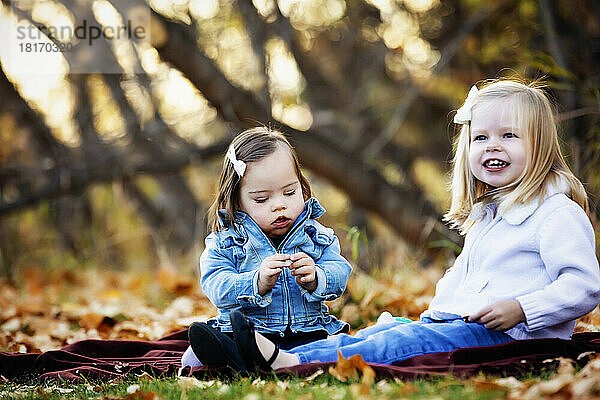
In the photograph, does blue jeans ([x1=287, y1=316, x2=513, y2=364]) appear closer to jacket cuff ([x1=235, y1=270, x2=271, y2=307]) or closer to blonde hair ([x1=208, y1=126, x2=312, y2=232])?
jacket cuff ([x1=235, y1=270, x2=271, y2=307])

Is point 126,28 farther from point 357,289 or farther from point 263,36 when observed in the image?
point 357,289

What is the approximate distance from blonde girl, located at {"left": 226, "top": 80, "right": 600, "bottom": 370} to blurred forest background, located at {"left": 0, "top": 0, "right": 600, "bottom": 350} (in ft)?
4.43

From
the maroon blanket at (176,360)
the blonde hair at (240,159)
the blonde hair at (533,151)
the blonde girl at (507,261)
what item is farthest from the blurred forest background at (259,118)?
the blonde hair at (533,151)

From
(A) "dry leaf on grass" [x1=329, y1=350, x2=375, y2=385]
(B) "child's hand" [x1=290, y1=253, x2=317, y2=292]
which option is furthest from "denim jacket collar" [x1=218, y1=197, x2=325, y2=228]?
(A) "dry leaf on grass" [x1=329, y1=350, x2=375, y2=385]

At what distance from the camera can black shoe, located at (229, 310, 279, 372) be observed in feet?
8.91

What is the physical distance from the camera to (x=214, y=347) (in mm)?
2830

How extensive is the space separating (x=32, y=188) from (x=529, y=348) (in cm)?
593

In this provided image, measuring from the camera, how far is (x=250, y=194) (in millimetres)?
3188

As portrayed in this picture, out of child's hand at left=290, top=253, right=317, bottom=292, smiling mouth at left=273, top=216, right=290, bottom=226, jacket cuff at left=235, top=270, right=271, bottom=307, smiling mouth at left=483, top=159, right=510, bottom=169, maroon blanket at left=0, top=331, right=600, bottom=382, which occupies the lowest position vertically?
maroon blanket at left=0, top=331, right=600, bottom=382

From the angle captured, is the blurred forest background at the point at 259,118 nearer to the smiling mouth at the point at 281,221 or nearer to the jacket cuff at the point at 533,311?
the smiling mouth at the point at 281,221

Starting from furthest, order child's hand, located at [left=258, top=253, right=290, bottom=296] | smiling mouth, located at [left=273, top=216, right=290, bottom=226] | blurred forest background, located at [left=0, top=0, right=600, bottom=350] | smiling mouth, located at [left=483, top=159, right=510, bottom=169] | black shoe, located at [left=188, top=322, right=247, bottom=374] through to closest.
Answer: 1. blurred forest background, located at [left=0, top=0, right=600, bottom=350]
2. smiling mouth, located at [left=273, top=216, right=290, bottom=226]
3. smiling mouth, located at [left=483, top=159, right=510, bottom=169]
4. child's hand, located at [left=258, top=253, right=290, bottom=296]
5. black shoe, located at [left=188, top=322, right=247, bottom=374]

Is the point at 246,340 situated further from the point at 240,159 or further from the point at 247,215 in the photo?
the point at 240,159

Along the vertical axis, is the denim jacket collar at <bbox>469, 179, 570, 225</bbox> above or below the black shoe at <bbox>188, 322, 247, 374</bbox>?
above

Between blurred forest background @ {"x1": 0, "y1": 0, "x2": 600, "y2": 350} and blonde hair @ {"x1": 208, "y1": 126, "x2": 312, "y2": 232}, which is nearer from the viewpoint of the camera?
blonde hair @ {"x1": 208, "y1": 126, "x2": 312, "y2": 232}
